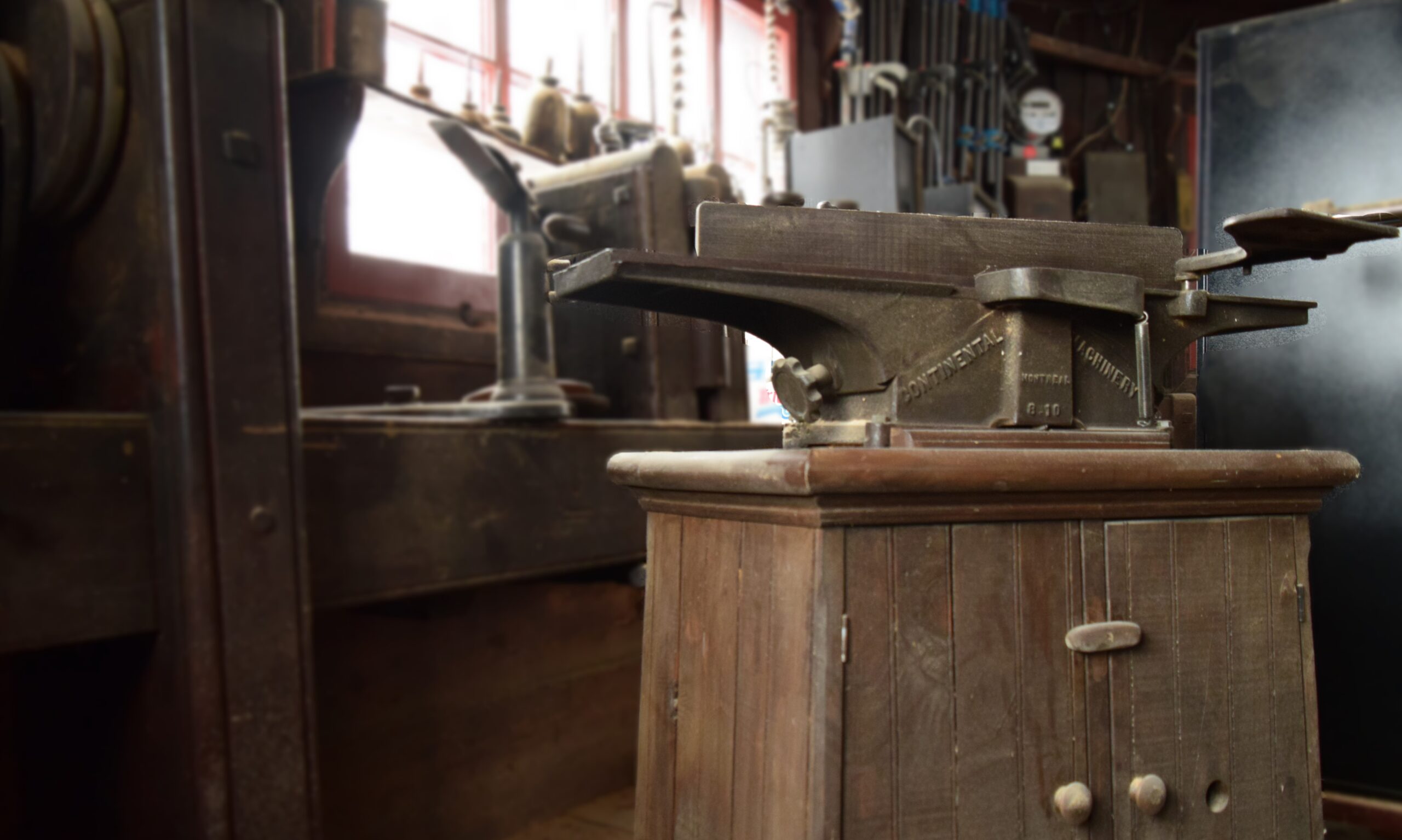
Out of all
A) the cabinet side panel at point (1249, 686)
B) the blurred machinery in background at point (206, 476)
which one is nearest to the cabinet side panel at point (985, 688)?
the cabinet side panel at point (1249, 686)

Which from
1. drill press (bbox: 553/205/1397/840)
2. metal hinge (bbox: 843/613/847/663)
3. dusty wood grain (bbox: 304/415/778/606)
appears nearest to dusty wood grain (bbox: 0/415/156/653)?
dusty wood grain (bbox: 304/415/778/606)

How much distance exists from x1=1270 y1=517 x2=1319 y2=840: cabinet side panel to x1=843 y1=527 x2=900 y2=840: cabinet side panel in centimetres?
39

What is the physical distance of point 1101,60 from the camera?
18.7 feet

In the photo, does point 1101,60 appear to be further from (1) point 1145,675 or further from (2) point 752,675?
(2) point 752,675

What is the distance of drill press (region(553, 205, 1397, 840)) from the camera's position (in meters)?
0.76

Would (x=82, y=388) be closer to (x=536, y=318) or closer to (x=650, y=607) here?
(x=536, y=318)

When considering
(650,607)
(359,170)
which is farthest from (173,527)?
(359,170)

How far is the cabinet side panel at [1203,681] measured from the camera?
2.82 ft

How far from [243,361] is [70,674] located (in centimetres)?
54

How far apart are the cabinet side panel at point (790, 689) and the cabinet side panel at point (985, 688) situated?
0.40ft

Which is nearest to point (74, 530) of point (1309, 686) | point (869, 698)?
point (869, 698)

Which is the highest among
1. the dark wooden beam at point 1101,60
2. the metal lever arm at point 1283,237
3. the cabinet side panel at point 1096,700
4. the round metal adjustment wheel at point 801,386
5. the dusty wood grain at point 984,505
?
the dark wooden beam at point 1101,60

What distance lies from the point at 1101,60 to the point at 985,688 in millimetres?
5758

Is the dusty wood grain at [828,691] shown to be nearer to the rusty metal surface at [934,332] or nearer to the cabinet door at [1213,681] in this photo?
the rusty metal surface at [934,332]
